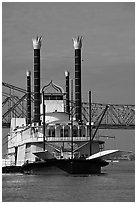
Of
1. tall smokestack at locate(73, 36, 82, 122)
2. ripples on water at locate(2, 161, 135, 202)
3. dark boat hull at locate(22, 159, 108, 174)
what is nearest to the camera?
ripples on water at locate(2, 161, 135, 202)

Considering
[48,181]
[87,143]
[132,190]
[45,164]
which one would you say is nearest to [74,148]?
[87,143]

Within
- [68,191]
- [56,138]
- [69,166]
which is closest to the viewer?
[68,191]

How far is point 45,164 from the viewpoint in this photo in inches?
2488

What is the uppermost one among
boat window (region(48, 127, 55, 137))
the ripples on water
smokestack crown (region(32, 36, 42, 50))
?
smokestack crown (region(32, 36, 42, 50))

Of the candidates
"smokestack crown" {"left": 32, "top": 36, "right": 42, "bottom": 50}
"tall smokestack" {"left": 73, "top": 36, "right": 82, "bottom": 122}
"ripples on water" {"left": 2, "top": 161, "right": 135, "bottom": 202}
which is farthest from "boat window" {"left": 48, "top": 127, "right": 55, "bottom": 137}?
"ripples on water" {"left": 2, "top": 161, "right": 135, "bottom": 202}

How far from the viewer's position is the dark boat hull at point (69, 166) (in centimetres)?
6169

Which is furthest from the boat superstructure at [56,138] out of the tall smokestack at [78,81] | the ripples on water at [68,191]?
the ripples on water at [68,191]

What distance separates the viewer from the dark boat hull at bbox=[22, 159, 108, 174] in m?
61.7

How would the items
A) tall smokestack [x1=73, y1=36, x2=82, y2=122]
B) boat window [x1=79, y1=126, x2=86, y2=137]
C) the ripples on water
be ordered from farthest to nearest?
tall smokestack [x1=73, y1=36, x2=82, y2=122] → boat window [x1=79, y1=126, x2=86, y2=137] → the ripples on water

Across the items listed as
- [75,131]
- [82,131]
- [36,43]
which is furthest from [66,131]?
[36,43]

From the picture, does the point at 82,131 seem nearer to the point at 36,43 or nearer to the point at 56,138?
the point at 56,138

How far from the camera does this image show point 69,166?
203 feet

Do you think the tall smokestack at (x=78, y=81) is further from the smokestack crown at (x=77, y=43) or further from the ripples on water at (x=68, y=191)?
the ripples on water at (x=68, y=191)

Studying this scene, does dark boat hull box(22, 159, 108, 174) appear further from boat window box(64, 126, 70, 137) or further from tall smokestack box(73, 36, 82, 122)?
tall smokestack box(73, 36, 82, 122)
